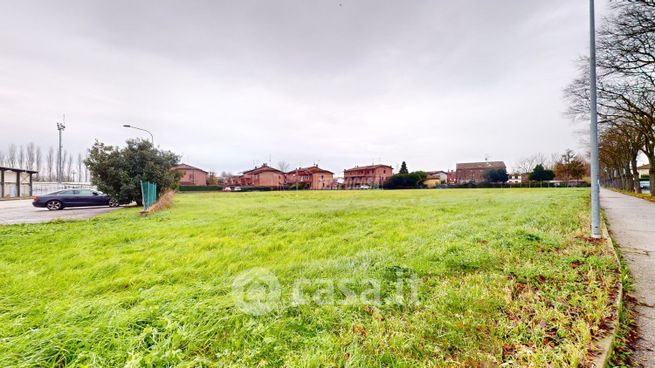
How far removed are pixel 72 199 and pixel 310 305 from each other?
21.4 meters

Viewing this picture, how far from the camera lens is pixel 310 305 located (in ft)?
9.16

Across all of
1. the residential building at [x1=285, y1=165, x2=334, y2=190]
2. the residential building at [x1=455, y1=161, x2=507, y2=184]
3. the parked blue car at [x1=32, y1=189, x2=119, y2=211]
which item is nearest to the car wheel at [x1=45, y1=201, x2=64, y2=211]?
the parked blue car at [x1=32, y1=189, x2=119, y2=211]

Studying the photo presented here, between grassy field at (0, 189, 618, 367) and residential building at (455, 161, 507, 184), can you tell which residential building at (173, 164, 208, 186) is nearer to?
grassy field at (0, 189, 618, 367)

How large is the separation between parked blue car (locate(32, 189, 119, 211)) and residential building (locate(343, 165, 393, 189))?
65325mm

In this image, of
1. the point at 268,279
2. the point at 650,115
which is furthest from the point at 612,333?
the point at 650,115

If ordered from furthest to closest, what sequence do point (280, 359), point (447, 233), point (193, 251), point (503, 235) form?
point (447, 233) → point (503, 235) → point (193, 251) → point (280, 359)

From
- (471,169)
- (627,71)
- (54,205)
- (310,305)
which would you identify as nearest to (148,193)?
(54,205)

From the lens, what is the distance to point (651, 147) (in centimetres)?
2125

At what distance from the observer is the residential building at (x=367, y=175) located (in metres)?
78.6

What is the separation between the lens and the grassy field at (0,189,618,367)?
203 cm

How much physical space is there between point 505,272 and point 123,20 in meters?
15.1

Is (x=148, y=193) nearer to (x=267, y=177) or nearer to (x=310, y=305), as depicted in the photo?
(x=310, y=305)

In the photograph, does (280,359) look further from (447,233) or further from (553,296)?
(447,233)

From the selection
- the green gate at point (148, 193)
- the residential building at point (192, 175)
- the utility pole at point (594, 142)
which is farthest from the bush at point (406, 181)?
the utility pole at point (594, 142)
